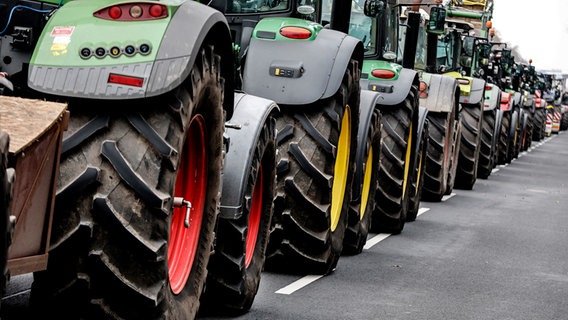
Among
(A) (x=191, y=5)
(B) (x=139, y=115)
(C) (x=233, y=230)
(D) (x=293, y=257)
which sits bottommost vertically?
(D) (x=293, y=257)

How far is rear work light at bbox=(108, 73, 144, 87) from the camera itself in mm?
4988

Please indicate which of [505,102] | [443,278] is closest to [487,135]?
[505,102]

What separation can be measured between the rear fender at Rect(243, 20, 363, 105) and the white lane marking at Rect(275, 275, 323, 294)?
4.20 feet

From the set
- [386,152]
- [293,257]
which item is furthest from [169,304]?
[386,152]

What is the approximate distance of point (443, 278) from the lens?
9.86 m

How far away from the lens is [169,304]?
528 cm

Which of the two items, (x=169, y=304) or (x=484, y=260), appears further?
(x=484, y=260)

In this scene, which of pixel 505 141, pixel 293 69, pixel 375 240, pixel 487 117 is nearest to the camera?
pixel 293 69

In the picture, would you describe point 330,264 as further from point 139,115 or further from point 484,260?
point 139,115

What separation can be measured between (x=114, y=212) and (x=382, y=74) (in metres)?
8.18

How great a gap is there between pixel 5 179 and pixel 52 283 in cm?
142

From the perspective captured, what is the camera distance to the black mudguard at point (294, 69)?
870cm

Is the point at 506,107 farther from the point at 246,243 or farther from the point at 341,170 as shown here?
the point at 246,243

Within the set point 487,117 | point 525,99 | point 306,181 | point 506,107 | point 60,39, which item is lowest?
point 525,99
